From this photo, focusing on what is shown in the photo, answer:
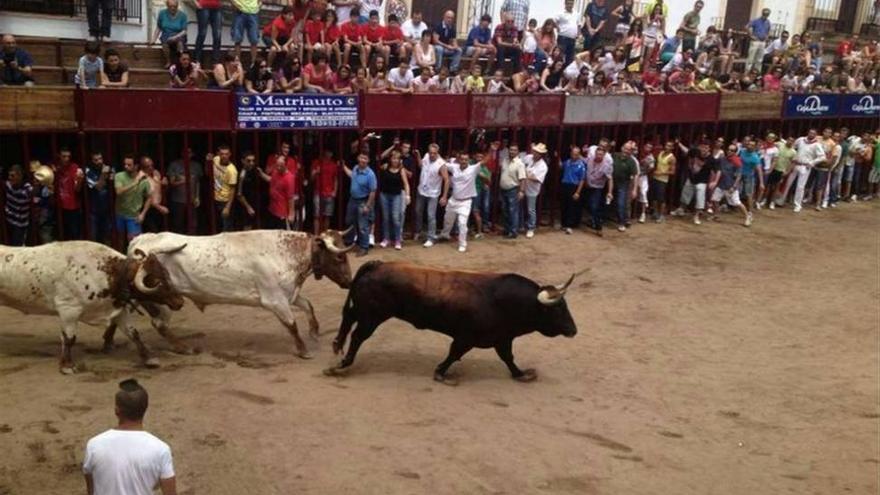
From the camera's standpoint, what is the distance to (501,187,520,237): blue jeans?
15.9 meters

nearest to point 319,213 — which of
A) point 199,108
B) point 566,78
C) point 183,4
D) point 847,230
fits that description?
point 199,108

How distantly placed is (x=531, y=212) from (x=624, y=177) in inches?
85.7

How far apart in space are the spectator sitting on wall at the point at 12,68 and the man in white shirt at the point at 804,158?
16.2 meters

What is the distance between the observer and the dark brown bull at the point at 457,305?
9336mm

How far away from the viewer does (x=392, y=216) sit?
579 inches

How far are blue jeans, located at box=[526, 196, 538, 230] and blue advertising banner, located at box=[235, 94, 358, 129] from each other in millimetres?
3641

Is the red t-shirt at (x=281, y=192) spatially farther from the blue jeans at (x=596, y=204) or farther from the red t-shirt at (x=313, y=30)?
the blue jeans at (x=596, y=204)

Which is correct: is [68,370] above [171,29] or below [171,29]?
below

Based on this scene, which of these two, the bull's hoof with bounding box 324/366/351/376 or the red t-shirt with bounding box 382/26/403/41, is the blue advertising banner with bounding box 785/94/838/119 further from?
the bull's hoof with bounding box 324/366/351/376

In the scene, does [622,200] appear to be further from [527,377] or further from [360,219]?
[527,377]

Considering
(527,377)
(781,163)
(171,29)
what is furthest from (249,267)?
(781,163)

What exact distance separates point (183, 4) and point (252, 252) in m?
8.86

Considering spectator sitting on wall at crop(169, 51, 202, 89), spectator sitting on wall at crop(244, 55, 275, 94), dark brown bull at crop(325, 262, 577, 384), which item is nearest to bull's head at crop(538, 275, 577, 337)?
dark brown bull at crop(325, 262, 577, 384)

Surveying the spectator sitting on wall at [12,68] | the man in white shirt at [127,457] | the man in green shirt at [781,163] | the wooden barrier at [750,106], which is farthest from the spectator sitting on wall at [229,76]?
the man in green shirt at [781,163]
